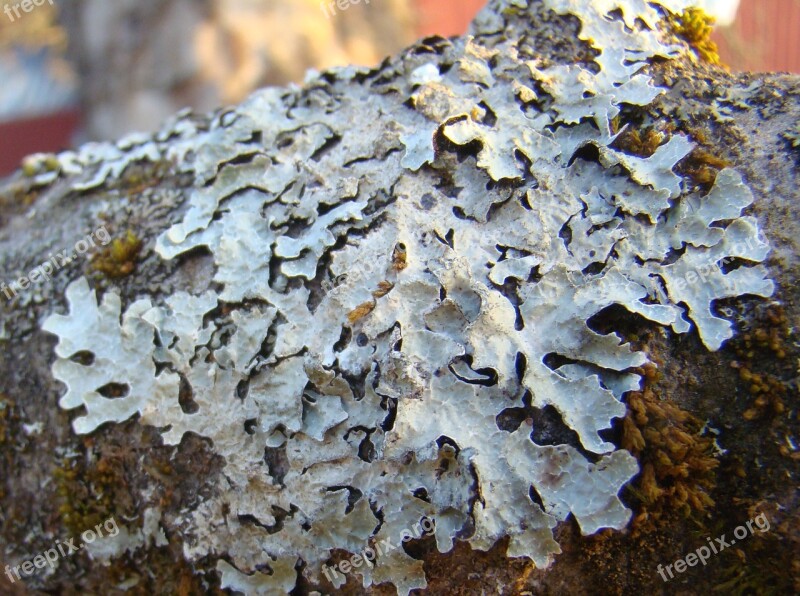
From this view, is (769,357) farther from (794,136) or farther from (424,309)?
(424,309)

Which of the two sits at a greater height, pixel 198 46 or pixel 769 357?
pixel 198 46

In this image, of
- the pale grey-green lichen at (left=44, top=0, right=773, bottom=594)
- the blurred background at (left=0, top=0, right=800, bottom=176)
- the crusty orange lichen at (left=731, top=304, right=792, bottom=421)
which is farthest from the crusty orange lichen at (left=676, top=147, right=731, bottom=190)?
the blurred background at (left=0, top=0, right=800, bottom=176)

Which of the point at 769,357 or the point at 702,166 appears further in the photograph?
the point at 702,166

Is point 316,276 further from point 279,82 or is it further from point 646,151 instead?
point 279,82

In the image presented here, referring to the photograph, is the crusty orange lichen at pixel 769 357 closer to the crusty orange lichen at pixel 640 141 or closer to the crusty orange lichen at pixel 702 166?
the crusty orange lichen at pixel 702 166

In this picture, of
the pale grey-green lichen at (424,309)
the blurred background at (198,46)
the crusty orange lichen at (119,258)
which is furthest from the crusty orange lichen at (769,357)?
the blurred background at (198,46)

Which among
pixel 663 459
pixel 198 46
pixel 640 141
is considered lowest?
pixel 663 459

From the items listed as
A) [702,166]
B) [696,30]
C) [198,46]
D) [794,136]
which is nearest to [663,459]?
[702,166]
